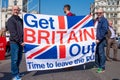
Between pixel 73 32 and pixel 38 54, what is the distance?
138 centimetres

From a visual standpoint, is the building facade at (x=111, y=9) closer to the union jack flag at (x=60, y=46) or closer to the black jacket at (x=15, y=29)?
the union jack flag at (x=60, y=46)

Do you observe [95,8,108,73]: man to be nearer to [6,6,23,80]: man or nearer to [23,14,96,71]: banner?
→ [23,14,96,71]: banner

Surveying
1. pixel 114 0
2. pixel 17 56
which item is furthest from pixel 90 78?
pixel 114 0

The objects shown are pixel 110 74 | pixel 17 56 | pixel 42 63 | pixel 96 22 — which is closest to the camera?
pixel 17 56

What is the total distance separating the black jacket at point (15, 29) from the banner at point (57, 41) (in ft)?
2.02

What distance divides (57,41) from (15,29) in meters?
1.80

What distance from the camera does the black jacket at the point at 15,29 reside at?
9.76 metres

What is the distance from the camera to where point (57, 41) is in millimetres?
11266

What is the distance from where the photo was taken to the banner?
418 inches

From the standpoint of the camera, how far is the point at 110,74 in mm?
11492

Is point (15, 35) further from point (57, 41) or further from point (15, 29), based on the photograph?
point (57, 41)

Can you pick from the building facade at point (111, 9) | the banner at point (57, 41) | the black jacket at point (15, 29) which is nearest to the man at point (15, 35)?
the black jacket at point (15, 29)

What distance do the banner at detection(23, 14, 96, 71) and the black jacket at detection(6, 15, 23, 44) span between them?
2.02 feet

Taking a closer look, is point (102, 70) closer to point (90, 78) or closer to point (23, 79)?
point (90, 78)
